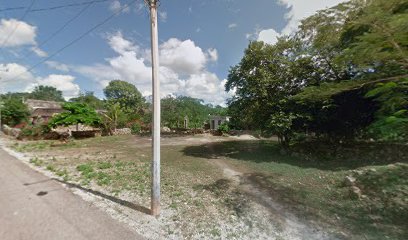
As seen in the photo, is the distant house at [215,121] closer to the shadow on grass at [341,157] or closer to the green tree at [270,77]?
the green tree at [270,77]

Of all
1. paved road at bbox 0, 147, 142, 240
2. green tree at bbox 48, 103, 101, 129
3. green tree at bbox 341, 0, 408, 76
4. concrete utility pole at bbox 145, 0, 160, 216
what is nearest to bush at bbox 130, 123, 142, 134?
green tree at bbox 48, 103, 101, 129

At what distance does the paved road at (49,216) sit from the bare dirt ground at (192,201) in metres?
0.27

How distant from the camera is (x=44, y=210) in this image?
15.5ft

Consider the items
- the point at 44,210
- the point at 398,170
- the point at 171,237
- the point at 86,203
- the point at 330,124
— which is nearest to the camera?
the point at 171,237

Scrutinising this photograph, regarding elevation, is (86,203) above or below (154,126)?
below

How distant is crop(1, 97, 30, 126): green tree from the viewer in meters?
24.3

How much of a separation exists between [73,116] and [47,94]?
240 feet

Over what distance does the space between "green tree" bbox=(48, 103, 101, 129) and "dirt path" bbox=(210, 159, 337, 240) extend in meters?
16.9

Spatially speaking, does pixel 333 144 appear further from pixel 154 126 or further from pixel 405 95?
pixel 154 126

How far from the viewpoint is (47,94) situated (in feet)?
245

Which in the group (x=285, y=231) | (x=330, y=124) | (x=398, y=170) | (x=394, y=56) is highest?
(x=394, y=56)

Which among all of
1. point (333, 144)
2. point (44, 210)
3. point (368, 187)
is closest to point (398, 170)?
point (368, 187)

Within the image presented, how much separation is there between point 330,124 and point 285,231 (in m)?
9.07

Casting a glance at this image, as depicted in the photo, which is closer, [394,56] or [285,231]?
[394,56]
